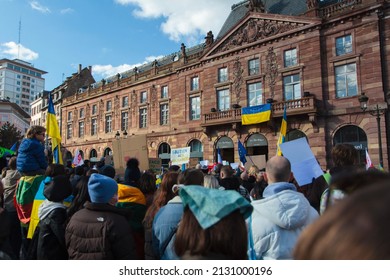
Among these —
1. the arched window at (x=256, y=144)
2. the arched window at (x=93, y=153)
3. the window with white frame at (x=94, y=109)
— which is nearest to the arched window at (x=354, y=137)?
the arched window at (x=256, y=144)

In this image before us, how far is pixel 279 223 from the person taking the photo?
8.68 ft

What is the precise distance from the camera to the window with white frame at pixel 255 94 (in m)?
23.8

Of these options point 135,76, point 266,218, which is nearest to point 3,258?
point 266,218

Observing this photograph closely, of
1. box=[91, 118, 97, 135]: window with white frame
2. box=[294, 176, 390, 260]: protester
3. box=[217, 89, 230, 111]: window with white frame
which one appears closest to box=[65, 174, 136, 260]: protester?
box=[294, 176, 390, 260]: protester

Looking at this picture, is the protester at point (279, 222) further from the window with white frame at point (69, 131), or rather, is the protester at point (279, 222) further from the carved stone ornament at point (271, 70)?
the window with white frame at point (69, 131)

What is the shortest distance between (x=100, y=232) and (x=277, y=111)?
66.0ft

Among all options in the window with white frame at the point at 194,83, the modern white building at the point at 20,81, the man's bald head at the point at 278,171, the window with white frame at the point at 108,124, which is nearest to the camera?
the man's bald head at the point at 278,171

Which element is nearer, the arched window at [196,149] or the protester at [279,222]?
the protester at [279,222]

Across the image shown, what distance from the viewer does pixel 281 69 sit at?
22578 millimetres

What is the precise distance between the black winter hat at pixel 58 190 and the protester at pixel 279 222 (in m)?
2.43

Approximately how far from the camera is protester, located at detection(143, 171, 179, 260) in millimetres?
3637

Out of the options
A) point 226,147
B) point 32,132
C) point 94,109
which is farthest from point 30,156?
point 94,109

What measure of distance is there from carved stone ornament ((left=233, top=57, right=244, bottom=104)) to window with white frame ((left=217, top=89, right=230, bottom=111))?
960mm

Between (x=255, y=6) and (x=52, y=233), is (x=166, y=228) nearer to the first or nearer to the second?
(x=52, y=233)
